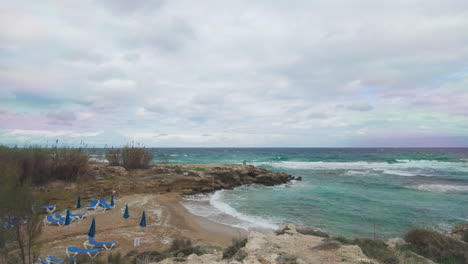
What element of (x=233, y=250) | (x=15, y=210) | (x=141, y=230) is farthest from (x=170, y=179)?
(x=15, y=210)

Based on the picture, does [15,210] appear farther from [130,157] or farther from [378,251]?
[130,157]

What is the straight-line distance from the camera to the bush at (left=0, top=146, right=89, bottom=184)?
50.8 ft

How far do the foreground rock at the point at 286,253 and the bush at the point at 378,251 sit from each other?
1.40 feet

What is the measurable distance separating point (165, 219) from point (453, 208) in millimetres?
17541

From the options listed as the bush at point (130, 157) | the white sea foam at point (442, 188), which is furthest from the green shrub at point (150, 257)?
the white sea foam at point (442, 188)

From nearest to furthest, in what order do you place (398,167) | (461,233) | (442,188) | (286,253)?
(286,253) < (461,233) < (442,188) < (398,167)

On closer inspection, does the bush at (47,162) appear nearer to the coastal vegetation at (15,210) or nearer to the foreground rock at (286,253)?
the coastal vegetation at (15,210)

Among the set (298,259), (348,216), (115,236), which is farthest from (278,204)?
(298,259)

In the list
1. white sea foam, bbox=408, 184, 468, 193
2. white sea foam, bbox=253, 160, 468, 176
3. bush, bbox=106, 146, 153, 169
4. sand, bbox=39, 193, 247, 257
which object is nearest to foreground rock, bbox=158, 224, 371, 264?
sand, bbox=39, 193, 247, 257

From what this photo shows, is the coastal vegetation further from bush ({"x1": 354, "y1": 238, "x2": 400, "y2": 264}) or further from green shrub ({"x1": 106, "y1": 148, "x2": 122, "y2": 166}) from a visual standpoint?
green shrub ({"x1": 106, "y1": 148, "x2": 122, "y2": 166})

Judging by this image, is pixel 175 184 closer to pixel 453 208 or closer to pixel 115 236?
pixel 115 236

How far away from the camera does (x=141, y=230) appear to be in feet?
34.1

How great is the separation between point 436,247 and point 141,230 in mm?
10470

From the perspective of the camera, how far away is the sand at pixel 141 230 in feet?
29.0
